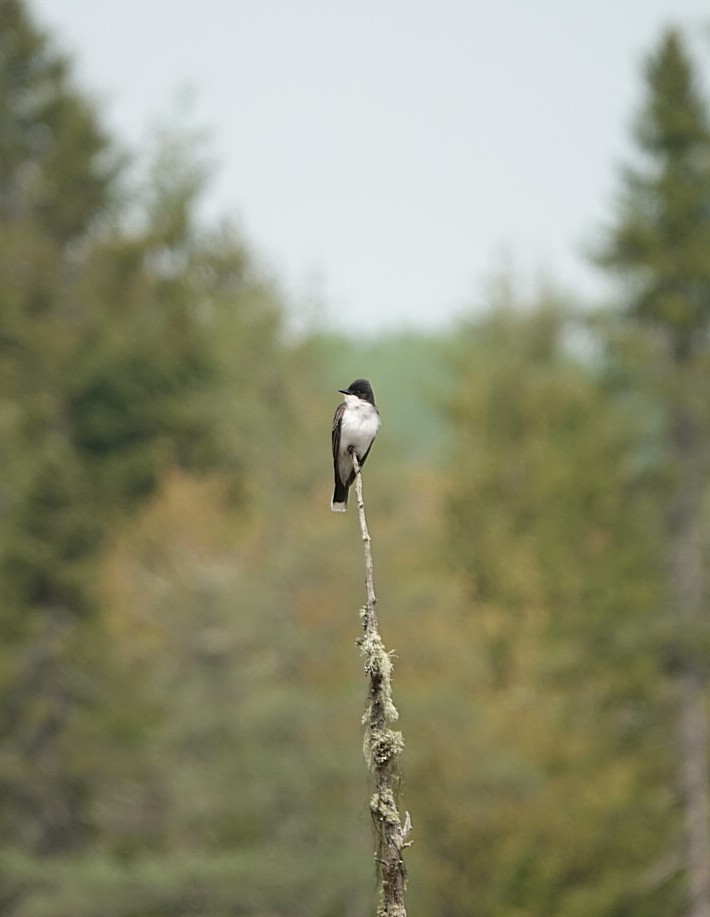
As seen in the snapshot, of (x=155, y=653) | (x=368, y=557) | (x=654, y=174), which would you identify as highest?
(x=654, y=174)

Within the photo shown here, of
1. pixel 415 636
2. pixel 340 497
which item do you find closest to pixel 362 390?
pixel 340 497

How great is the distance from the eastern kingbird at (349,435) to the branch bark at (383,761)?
246 centimetres

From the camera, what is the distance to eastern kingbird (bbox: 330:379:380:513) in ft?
40.6

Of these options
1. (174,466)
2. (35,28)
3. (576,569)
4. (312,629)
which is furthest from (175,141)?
(312,629)

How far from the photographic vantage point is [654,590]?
83.9ft

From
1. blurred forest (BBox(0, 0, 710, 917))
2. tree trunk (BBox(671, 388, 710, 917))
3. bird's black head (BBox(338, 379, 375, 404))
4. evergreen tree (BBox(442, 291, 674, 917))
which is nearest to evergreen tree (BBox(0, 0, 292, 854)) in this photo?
blurred forest (BBox(0, 0, 710, 917))

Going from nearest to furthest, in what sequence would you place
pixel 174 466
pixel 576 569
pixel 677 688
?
1. pixel 677 688
2. pixel 576 569
3. pixel 174 466

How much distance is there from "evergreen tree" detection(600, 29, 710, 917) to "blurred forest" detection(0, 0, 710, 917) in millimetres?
39

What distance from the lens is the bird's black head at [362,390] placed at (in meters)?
12.6

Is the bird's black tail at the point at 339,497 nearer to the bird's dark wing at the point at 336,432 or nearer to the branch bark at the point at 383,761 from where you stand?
the bird's dark wing at the point at 336,432

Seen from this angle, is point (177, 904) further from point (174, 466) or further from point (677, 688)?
point (174, 466)

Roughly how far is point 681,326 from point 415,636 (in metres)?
5.81

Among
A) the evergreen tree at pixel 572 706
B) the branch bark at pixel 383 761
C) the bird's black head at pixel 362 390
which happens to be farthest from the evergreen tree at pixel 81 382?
the branch bark at pixel 383 761

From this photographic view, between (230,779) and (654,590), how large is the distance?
6.22m
